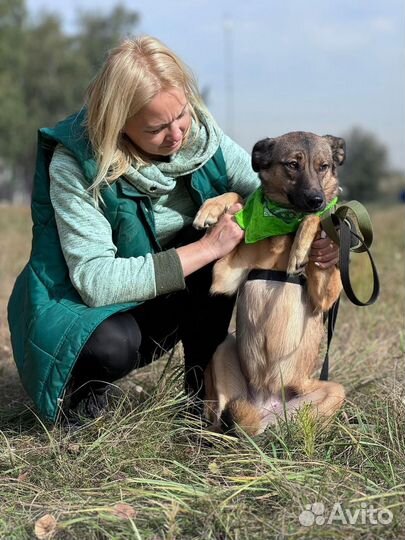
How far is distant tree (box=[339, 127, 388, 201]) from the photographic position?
33.6 meters

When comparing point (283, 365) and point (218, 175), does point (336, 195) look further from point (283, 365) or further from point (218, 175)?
point (283, 365)

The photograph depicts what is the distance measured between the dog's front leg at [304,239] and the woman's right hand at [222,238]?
0.23 m

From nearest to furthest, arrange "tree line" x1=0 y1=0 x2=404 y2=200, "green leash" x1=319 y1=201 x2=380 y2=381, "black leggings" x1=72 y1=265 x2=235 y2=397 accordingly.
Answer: "green leash" x1=319 y1=201 x2=380 y2=381 < "black leggings" x1=72 y1=265 x2=235 y2=397 < "tree line" x1=0 y1=0 x2=404 y2=200

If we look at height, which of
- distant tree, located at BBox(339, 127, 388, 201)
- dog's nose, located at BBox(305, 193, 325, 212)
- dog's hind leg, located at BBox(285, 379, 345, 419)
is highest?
dog's nose, located at BBox(305, 193, 325, 212)

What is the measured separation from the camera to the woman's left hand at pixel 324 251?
2.67 metres

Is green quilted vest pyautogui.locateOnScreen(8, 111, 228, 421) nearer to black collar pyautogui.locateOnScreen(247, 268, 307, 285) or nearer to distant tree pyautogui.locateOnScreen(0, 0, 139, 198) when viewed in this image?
black collar pyautogui.locateOnScreen(247, 268, 307, 285)

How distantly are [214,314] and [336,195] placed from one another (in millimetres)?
794

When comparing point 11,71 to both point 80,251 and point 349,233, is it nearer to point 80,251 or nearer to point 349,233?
point 80,251

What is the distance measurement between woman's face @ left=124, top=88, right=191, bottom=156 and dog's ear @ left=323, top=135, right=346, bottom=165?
64 cm

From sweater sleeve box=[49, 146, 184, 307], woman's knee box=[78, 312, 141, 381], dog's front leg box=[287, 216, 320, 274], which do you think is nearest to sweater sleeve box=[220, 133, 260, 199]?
dog's front leg box=[287, 216, 320, 274]

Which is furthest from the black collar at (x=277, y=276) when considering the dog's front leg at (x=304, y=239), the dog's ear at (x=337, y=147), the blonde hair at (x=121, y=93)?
the blonde hair at (x=121, y=93)

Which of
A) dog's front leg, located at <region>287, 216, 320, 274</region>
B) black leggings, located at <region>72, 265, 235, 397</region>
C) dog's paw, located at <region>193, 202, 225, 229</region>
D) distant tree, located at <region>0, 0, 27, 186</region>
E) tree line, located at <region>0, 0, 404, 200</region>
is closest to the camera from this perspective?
dog's front leg, located at <region>287, 216, 320, 274</region>

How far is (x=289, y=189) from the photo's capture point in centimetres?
273

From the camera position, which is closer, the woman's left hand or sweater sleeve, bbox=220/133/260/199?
the woman's left hand
